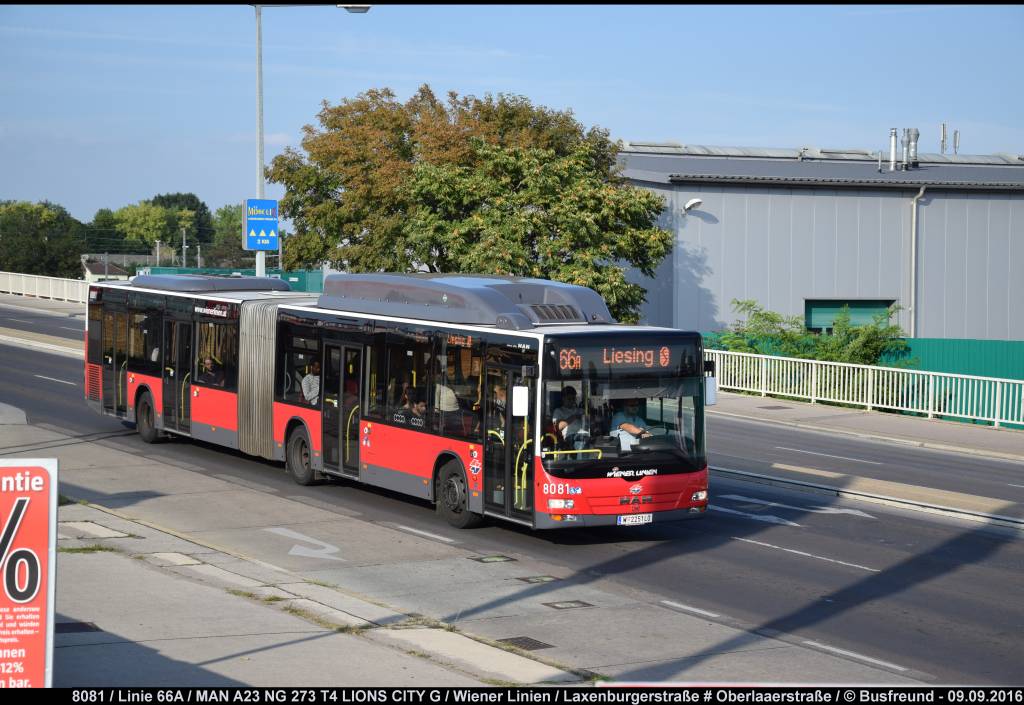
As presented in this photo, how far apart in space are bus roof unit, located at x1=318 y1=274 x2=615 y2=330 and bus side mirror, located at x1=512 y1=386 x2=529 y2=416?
1404mm

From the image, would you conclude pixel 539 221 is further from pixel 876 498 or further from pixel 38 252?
pixel 38 252

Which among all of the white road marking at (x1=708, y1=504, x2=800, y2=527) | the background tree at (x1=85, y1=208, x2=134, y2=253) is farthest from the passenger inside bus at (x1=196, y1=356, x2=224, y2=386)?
the background tree at (x1=85, y1=208, x2=134, y2=253)

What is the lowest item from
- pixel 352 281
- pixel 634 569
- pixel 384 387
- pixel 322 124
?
pixel 634 569

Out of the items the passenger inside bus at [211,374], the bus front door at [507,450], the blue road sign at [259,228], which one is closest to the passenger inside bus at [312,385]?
the passenger inside bus at [211,374]

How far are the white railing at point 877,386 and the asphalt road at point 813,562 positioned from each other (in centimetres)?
806

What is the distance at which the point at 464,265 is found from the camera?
127 ft

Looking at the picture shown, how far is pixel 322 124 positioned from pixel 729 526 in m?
42.6

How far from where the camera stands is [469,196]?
40.0 meters

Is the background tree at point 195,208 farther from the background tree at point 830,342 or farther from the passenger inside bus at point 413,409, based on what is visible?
the passenger inside bus at point 413,409

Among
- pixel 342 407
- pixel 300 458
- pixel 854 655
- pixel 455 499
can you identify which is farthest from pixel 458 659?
pixel 300 458

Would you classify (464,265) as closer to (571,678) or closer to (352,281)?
(352,281)

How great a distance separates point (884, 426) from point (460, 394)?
17.7 metres

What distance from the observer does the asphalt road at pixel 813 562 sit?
11.7 m

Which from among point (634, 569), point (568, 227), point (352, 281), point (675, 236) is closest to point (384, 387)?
point (352, 281)
